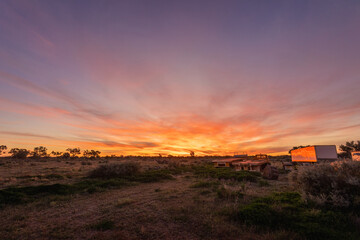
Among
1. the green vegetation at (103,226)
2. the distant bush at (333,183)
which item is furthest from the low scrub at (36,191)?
the distant bush at (333,183)

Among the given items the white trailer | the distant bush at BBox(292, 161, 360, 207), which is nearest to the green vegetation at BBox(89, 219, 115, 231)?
the distant bush at BBox(292, 161, 360, 207)

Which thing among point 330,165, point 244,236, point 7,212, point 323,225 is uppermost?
point 330,165

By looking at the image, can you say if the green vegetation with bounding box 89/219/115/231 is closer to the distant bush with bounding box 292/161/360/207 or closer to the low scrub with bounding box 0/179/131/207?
the low scrub with bounding box 0/179/131/207

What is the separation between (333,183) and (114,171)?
21397 mm

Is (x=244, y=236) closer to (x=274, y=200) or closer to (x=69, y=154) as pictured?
(x=274, y=200)

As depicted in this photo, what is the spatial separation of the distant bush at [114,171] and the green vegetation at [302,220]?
17660 mm

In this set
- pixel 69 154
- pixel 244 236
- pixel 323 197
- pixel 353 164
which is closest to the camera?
pixel 244 236

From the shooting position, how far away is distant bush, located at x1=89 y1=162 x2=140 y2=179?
20.6 meters

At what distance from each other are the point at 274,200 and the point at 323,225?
3418mm

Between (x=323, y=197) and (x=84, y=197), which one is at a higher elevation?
(x=323, y=197)

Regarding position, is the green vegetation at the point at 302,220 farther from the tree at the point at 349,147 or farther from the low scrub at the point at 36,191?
the tree at the point at 349,147

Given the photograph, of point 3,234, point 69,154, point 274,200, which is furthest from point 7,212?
point 69,154

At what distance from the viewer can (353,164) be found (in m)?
8.56

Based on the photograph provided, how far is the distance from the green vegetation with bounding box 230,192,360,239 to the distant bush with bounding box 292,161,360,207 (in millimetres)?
687
